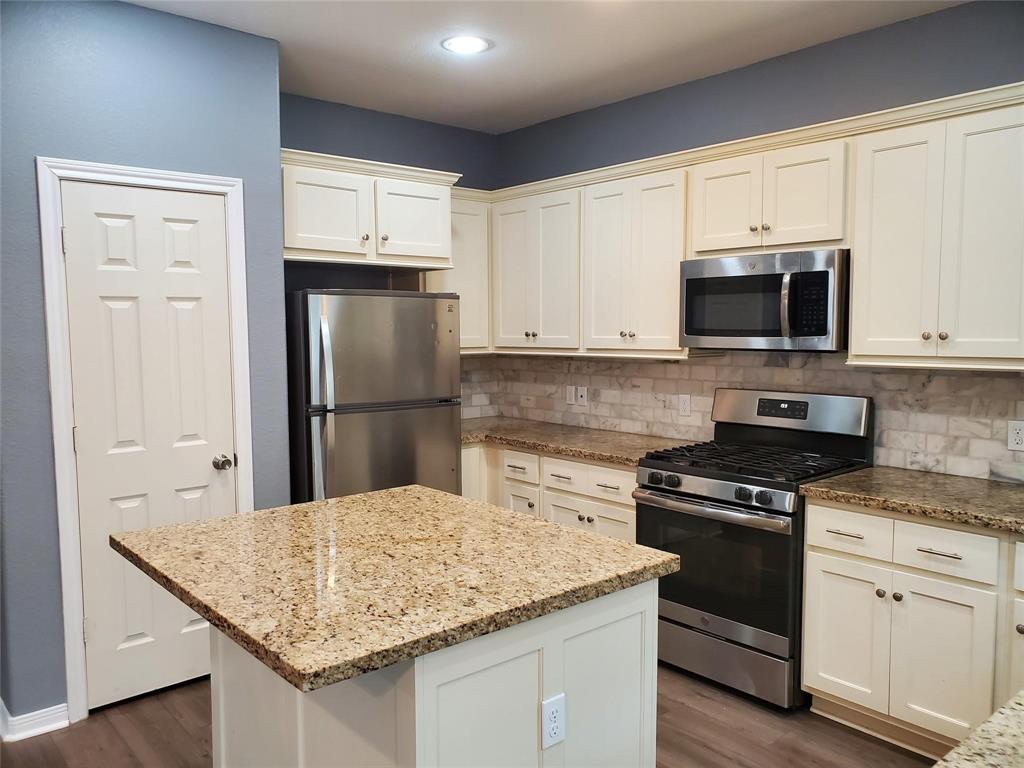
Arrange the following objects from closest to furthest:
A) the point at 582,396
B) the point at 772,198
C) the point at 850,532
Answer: the point at 850,532
the point at 772,198
the point at 582,396

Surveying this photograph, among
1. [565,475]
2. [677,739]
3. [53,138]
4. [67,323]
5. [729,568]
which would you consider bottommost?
[677,739]

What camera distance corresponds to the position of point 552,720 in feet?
5.01

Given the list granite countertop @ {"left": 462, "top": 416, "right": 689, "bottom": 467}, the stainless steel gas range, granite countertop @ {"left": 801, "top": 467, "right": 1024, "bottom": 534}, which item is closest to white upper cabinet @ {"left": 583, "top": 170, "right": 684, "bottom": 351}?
granite countertop @ {"left": 462, "top": 416, "right": 689, "bottom": 467}

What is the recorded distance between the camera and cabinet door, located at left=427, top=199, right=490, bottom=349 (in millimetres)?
A: 4168

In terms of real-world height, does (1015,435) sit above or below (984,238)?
below

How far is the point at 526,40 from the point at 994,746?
2929 mm

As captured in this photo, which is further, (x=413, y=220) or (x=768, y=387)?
(x=413, y=220)

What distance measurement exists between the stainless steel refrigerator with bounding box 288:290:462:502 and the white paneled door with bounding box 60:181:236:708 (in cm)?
32

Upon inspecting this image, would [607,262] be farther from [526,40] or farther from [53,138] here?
[53,138]

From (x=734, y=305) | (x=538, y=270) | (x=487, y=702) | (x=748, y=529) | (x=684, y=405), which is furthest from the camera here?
(x=538, y=270)

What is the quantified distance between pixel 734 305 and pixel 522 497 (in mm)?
1504

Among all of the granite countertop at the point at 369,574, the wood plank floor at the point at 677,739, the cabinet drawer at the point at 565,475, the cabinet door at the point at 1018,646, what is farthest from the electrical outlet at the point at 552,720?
the cabinet drawer at the point at 565,475

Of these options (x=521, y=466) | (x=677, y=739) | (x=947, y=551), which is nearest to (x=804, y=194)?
(x=947, y=551)

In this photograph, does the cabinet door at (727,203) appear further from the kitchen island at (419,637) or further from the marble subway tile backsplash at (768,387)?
the kitchen island at (419,637)
